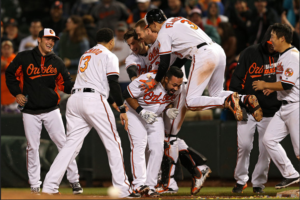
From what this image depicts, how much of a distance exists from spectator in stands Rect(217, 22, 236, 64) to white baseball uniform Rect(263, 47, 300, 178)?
3.94 metres

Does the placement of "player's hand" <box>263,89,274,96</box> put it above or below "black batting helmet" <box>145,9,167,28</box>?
below

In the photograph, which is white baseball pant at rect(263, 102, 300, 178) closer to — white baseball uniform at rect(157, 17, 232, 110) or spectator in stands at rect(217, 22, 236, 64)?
white baseball uniform at rect(157, 17, 232, 110)

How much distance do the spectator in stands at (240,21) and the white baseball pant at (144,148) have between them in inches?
193

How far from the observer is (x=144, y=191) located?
19.7 ft

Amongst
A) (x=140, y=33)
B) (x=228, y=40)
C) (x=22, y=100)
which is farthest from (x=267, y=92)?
(x=228, y=40)

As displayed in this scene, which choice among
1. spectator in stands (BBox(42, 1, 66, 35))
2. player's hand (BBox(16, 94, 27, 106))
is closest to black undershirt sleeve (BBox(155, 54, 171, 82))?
player's hand (BBox(16, 94, 27, 106))

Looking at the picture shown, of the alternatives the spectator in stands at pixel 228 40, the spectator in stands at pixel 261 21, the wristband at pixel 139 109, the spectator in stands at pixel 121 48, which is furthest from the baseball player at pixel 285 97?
the spectator in stands at pixel 121 48

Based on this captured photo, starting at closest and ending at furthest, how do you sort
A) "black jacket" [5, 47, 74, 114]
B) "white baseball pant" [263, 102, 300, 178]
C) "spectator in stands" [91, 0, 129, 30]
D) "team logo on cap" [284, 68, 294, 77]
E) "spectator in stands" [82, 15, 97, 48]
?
"team logo on cap" [284, 68, 294, 77], "white baseball pant" [263, 102, 300, 178], "black jacket" [5, 47, 74, 114], "spectator in stands" [82, 15, 97, 48], "spectator in stands" [91, 0, 129, 30]

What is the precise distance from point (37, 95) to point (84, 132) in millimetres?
1279

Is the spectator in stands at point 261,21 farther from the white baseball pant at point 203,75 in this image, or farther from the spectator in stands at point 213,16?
the white baseball pant at point 203,75

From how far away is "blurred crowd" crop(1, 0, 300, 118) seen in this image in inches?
396

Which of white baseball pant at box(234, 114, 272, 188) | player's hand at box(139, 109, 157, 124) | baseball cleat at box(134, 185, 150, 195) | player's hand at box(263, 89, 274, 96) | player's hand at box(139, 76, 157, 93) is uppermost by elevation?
player's hand at box(139, 76, 157, 93)

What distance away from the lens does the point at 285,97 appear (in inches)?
230

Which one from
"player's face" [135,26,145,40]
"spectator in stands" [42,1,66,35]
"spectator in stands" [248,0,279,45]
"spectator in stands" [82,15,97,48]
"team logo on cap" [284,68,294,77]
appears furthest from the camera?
"spectator in stands" [42,1,66,35]
